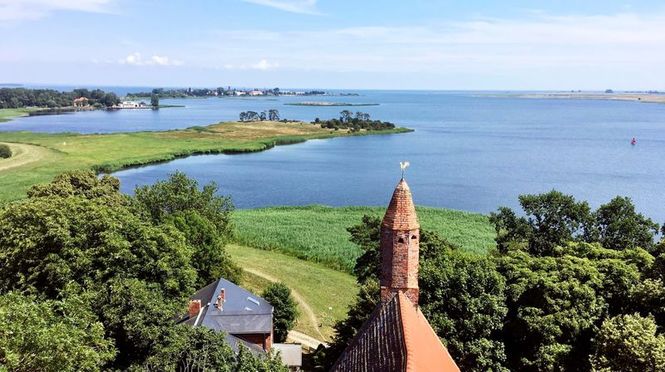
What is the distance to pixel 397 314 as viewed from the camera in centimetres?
1530

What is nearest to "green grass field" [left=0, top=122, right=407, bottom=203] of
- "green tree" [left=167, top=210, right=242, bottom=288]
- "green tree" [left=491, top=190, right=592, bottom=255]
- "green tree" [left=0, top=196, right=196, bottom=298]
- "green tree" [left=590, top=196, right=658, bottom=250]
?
"green tree" [left=167, top=210, right=242, bottom=288]

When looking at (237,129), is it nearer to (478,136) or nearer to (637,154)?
(478,136)

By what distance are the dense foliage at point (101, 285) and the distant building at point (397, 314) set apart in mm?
2683

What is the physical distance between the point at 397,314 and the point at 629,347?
10308 millimetres

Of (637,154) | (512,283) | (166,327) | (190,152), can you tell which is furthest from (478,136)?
(166,327)

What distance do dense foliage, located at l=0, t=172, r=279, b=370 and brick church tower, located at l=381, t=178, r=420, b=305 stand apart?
430 cm

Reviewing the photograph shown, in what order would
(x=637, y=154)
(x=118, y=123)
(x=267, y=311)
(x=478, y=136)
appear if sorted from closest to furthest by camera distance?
(x=267, y=311) < (x=637, y=154) < (x=478, y=136) < (x=118, y=123)

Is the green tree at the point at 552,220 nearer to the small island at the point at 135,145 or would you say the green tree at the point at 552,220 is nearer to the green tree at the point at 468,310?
the green tree at the point at 468,310

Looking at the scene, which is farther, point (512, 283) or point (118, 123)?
point (118, 123)

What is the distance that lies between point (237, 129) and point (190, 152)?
44.5 meters

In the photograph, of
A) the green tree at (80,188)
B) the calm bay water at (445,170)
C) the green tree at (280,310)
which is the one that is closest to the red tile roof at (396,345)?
the green tree at (280,310)

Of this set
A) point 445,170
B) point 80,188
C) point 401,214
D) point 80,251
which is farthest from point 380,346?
point 445,170

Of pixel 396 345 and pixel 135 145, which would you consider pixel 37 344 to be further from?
pixel 135 145

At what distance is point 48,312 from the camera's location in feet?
52.4
